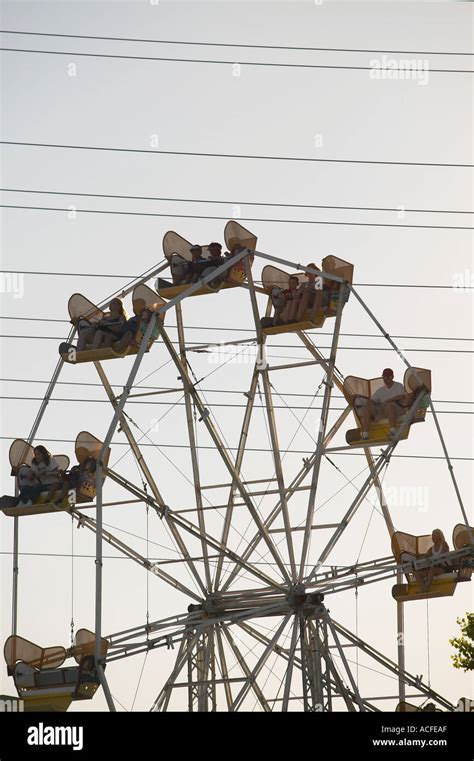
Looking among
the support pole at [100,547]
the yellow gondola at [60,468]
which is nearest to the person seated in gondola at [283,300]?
the support pole at [100,547]

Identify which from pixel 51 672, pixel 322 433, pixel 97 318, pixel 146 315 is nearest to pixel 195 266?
pixel 146 315

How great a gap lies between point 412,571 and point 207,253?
847 centimetres

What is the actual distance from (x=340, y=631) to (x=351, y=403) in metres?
4.91

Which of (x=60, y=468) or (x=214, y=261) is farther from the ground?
(x=214, y=261)

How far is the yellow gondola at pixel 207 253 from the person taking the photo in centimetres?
3812

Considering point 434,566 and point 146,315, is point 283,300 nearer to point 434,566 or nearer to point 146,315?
point 146,315

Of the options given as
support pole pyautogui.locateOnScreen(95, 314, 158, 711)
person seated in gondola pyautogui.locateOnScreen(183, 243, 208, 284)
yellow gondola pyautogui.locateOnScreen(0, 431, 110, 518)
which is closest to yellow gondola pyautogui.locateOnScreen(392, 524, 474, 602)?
yellow gondola pyautogui.locateOnScreen(0, 431, 110, 518)

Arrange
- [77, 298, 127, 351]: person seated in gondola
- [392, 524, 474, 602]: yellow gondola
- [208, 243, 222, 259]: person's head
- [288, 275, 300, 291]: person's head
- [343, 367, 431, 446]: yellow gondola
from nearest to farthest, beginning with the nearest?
[392, 524, 474, 602]: yellow gondola → [343, 367, 431, 446]: yellow gondola → [77, 298, 127, 351]: person seated in gondola → [288, 275, 300, 291]: person's head → [208, 243, 222, 259]: person's head

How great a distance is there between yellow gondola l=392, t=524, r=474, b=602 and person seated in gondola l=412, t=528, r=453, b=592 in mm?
85

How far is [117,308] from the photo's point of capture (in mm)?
37844

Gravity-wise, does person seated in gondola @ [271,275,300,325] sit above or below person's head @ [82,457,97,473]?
above

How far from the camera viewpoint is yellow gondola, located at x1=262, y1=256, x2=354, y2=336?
37.4m

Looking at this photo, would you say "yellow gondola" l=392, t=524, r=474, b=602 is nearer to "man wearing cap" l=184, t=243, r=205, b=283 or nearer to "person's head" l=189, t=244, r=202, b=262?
"man wearing cap" l=184, t=243, r=205, b=283
